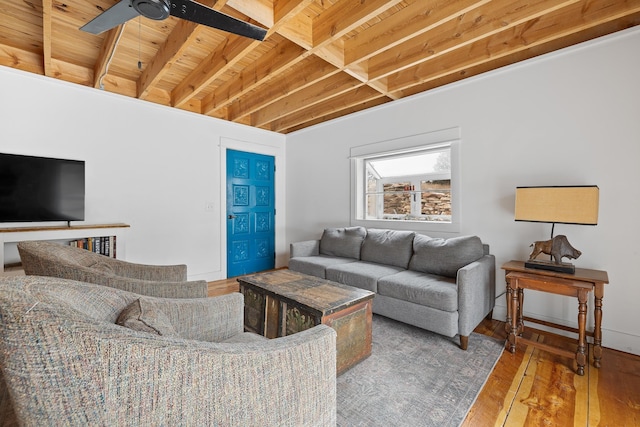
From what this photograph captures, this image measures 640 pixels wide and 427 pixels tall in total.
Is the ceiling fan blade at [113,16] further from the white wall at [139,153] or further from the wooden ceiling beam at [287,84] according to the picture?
the white wall at [139,153]

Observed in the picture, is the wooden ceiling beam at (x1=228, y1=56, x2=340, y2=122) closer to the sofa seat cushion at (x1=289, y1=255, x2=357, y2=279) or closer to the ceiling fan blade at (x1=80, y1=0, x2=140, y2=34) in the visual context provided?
the ceiling fan blade at (x1=80, y1=0, x2=140, y2=34)

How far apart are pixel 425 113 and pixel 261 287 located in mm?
2646

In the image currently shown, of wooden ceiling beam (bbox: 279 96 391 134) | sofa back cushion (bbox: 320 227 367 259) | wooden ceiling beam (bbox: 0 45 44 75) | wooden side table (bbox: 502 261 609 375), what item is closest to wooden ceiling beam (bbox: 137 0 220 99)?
wooden ceiling beam (bbox: 0 45 44 75)

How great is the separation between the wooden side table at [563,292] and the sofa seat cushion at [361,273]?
40.1 inches

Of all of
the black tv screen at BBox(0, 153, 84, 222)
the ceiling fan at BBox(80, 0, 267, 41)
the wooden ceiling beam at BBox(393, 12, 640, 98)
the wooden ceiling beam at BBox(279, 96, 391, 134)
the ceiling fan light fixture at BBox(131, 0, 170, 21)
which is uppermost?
the wooden ceiling beam at BBox(279, 96, 391, 134)

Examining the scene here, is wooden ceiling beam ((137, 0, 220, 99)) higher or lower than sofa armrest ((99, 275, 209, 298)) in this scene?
higher

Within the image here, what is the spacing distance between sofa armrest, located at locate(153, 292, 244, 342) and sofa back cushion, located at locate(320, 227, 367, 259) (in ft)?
7.01

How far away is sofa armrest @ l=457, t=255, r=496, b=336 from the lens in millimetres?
2175

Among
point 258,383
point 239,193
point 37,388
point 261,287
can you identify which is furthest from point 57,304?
point 239,193

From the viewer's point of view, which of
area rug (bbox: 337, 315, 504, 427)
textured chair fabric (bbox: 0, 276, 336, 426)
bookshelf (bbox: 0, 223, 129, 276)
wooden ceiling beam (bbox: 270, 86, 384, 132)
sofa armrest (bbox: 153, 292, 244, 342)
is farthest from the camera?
wooden ceiling beam (bbox: 270, 86, 384, 132)

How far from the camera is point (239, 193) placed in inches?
175

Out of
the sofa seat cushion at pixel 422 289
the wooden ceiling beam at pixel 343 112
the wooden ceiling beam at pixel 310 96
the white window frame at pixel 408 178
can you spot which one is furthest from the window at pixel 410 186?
the wooden ceiling beam at pixel 310 96

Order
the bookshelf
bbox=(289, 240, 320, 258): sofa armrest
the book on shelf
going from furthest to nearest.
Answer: bbox=(289, 240, 320, 258): sofa armrest < the book on shelf < the bookshelf

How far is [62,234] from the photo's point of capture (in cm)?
271
